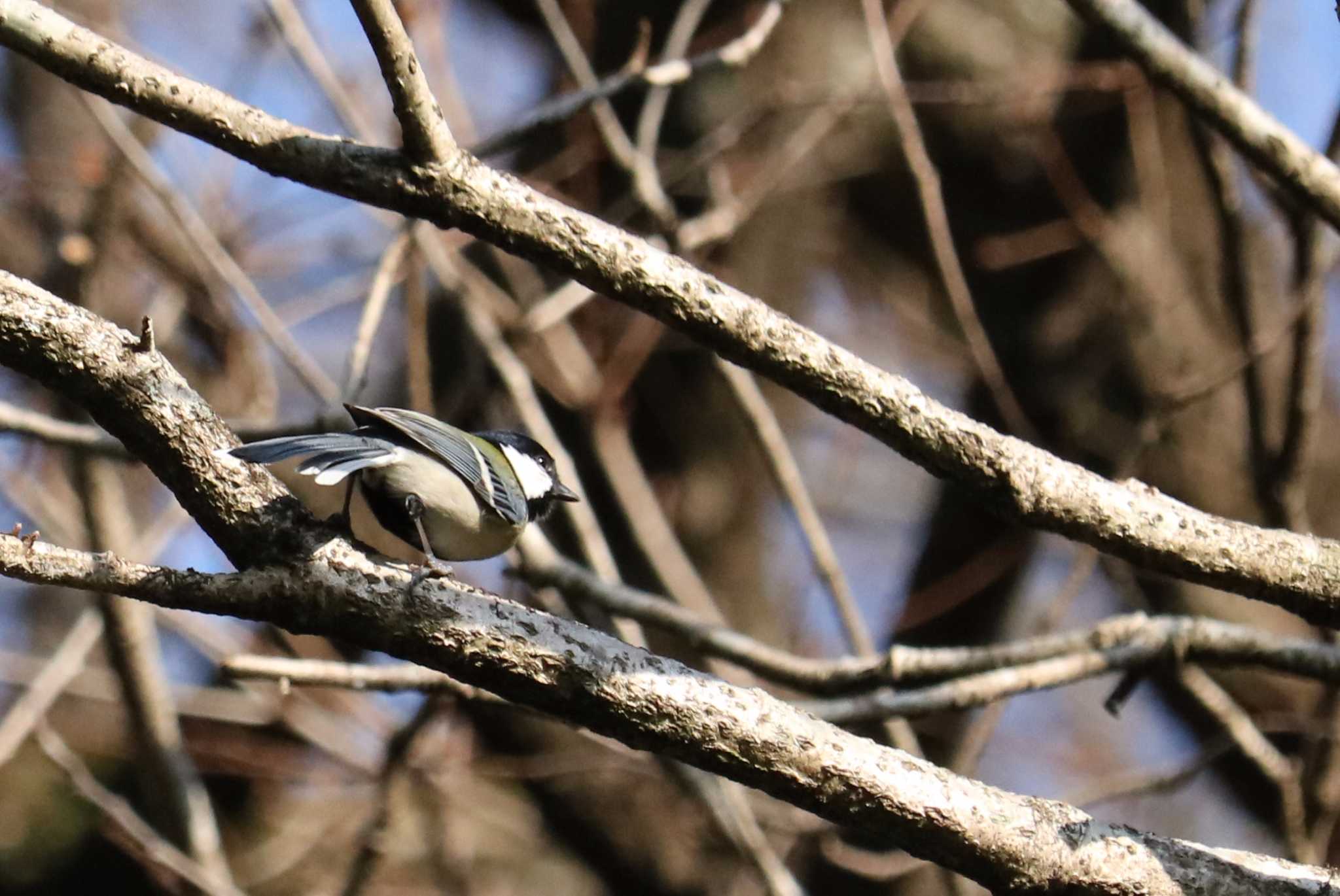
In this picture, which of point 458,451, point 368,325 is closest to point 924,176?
point 368,325

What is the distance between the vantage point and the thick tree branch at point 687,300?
1.85 metres

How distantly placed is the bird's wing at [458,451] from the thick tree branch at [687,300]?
48 cm

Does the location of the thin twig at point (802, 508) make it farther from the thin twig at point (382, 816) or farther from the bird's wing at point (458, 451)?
the bird's wing at point (458, 451)

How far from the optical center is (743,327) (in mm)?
1911

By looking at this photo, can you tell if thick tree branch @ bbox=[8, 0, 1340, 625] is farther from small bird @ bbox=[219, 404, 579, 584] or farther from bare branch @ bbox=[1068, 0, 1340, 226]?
bare branch @ bbox=[1068, 0, 1340, 226]

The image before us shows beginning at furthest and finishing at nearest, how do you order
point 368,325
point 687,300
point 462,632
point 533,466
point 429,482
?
1. point 533,466
2. point 368,325
3. point 429,482
4. point 687,300
5. point 462,632

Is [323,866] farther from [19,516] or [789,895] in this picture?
[789,895]

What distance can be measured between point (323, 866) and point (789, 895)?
2.44 m

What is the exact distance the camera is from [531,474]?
10.5 feet

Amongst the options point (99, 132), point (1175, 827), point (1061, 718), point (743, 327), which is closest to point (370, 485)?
point (743, 327)

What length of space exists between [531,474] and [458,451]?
758mm

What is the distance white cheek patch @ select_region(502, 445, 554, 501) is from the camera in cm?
317

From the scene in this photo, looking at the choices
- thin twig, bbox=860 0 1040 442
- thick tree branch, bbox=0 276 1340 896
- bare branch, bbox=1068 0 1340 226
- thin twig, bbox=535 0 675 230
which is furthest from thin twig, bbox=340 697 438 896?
bare branch, bbox=1068 0 1340 226

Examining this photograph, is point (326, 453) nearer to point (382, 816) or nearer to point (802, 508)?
point (382, 816)
